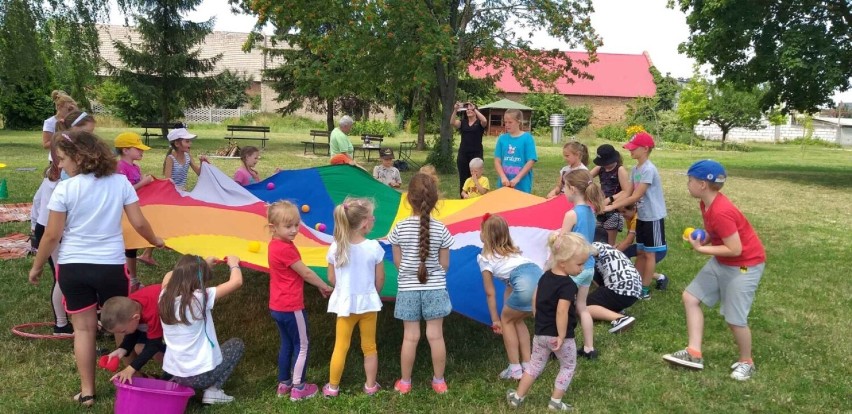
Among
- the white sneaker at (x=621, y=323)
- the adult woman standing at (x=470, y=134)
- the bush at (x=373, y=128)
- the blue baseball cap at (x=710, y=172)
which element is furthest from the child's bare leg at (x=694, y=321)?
the bush at (x=373, y=128)

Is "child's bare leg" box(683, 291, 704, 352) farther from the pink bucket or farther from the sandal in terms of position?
the sandal

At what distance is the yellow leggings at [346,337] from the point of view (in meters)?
3.36

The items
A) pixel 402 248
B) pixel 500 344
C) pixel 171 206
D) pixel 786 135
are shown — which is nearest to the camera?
pixel 402 248

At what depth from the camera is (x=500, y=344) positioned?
14.0 ft

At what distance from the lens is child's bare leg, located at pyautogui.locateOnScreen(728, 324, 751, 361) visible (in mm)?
3729

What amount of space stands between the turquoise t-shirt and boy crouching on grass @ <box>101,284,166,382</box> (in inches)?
148

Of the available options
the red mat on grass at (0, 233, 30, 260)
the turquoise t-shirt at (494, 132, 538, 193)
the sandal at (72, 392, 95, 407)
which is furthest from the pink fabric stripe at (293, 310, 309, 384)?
the red mat on grass at (0, 233, 30, 260)

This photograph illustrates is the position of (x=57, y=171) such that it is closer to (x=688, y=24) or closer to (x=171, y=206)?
(x=171, y=206)

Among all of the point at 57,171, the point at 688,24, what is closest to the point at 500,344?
the point at 57,171

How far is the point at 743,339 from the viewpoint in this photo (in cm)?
375

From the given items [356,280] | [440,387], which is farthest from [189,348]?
[440,387]

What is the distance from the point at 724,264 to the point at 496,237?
1.37 meters

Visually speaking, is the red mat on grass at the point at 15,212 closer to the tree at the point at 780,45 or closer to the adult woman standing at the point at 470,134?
the adult woman standing at the point at 470,134

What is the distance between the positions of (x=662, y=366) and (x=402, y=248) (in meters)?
1.83
